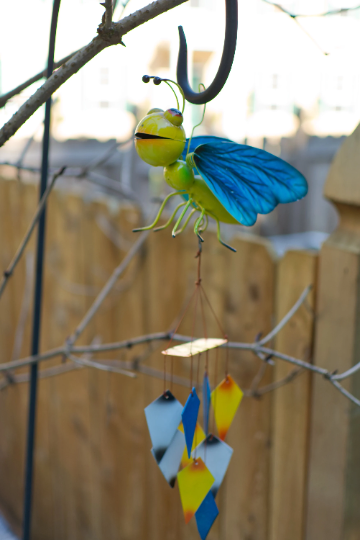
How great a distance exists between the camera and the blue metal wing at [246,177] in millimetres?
473

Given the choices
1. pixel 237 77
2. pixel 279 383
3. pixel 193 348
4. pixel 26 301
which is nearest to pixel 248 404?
pixel 279 383

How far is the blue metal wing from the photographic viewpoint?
1.55ft

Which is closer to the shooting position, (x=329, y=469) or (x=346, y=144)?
(x=346, y=144)

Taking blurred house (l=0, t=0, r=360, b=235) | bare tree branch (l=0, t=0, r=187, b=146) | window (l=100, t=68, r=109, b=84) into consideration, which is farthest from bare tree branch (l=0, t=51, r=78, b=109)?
window (l=100, t=68, r=109, b=84)

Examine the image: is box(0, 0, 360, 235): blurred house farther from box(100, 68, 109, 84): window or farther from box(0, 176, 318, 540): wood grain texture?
box(0, 176, 318, 540): wood grain texture

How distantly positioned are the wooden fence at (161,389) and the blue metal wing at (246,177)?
1.09 ft

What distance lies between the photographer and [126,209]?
52.7 inches

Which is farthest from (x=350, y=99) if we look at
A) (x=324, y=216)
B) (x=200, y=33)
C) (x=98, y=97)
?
(x=324, y=216)

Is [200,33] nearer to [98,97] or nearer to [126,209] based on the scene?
[98,97]

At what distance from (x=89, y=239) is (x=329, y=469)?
0.93m

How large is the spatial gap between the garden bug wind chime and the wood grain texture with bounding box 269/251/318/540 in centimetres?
45

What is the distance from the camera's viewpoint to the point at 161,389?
4.30 ft

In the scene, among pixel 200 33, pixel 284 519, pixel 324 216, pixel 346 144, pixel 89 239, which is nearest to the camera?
pixel 346 144

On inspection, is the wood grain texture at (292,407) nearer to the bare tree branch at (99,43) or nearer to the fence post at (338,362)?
the fence post at (338,362)
